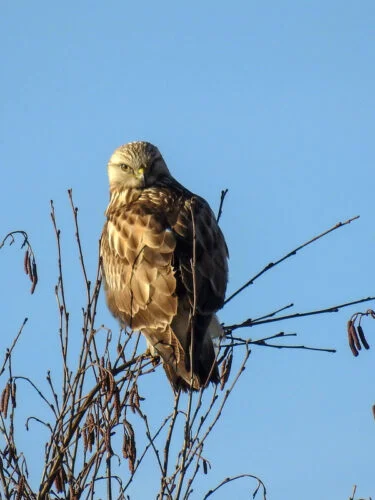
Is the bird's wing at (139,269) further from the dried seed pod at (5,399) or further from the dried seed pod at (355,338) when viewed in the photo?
the dried seed pod at (355,338)

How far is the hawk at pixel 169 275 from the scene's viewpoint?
19.2ft

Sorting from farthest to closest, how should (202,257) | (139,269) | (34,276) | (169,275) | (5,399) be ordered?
1. (202,257)
2. (139,269)
3. (169,275)
4. (34,276)
5. (5,399)

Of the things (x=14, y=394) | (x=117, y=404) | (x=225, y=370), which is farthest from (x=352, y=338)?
(x=14, y=394)

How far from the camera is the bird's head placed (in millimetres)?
7617

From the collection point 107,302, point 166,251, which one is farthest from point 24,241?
point 107,302

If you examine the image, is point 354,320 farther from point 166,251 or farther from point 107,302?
point 107,302

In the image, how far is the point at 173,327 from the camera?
6.00 m

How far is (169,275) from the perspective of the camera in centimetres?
601

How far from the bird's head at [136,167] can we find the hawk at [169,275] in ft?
1.24

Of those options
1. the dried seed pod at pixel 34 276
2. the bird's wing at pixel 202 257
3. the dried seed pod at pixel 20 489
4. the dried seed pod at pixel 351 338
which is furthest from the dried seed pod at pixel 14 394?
the dried seed pod at pixel 351 338

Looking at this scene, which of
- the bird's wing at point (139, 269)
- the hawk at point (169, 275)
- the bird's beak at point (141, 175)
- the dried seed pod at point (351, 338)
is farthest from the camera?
the bird's beak at point (141, 175)

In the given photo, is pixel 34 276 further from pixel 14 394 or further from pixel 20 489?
pixel 20 489

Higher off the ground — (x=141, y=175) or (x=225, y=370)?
(x=141, y=175)

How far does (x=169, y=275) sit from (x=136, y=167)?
191cm
